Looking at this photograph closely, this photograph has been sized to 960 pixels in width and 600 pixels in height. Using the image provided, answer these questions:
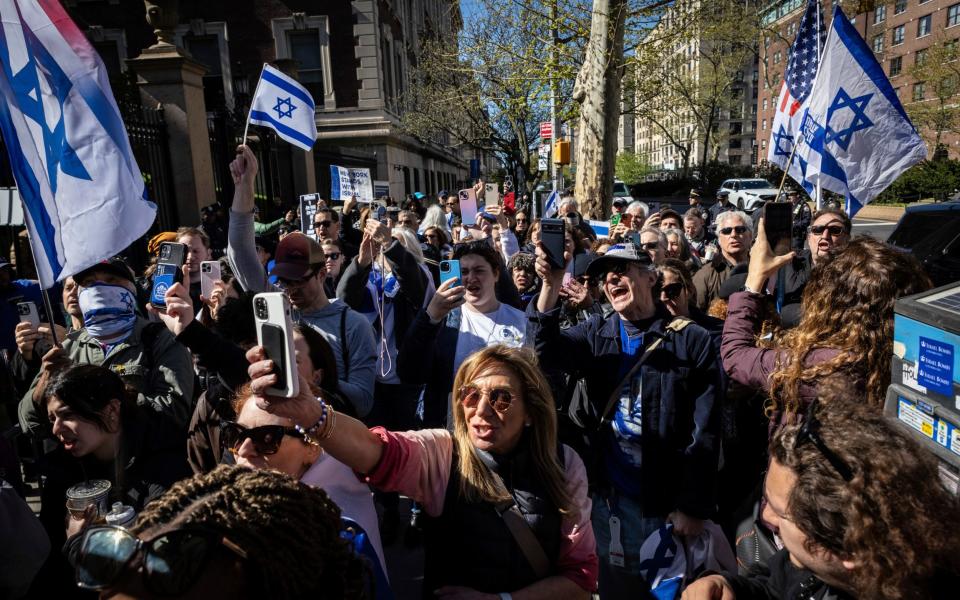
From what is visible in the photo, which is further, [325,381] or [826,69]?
[826,69]

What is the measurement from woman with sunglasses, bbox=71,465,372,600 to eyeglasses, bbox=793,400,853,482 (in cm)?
111

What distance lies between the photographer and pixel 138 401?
104 inches

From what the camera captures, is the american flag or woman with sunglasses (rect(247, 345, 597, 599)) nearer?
woman with sunglasses (rect(247, 345, 597, 599))

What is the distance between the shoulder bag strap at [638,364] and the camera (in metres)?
2.67

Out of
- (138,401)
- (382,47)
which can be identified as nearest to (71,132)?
(138,401)

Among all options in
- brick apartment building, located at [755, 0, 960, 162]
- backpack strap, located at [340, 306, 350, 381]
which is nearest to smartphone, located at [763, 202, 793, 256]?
backpack strap, located at [340, 306, 350, 381]

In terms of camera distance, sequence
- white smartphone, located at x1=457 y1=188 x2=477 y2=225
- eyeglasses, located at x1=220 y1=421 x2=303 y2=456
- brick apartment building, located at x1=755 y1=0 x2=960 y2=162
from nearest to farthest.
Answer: eyeglasses, located at x1=220 y1=421 x2=303 y2=456
white smartphone, located at x1=457 y1=188 x2=477 y2=225
brick apartment building, located at x1=755 y1=0 x2=960 y2=162

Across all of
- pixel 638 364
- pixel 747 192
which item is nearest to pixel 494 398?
pixel 638 364

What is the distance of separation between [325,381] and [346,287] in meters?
1.69

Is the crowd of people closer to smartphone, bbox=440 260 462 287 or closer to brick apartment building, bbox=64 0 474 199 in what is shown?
smartphone, bbox=440 260 462 287

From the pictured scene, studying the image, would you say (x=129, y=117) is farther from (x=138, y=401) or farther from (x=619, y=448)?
(x=619, y=448)

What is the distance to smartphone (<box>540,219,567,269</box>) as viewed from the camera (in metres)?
2.71

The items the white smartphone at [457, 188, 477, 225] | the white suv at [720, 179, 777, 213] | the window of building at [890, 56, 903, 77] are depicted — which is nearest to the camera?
the white smartphone at [457, 188, 477, 225]

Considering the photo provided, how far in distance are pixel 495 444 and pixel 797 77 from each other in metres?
5.07
